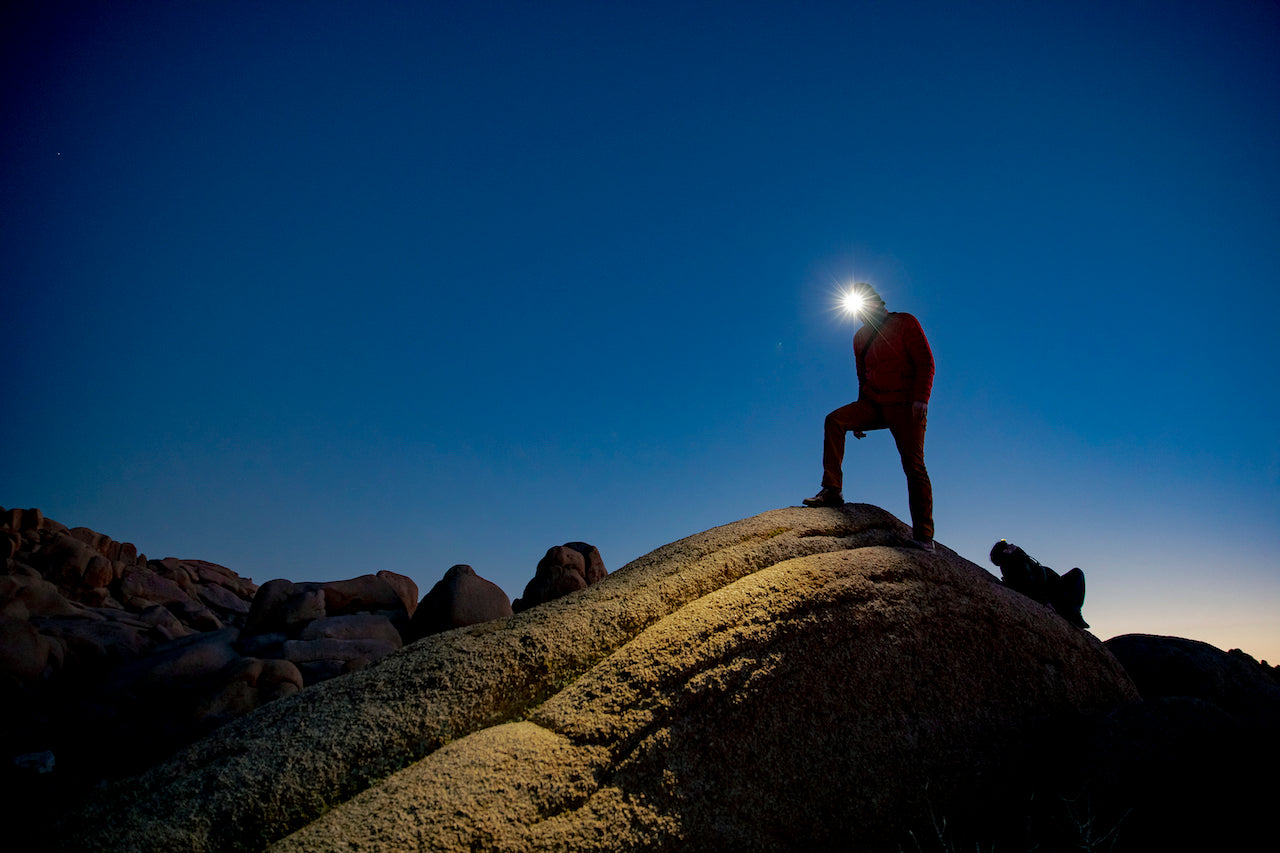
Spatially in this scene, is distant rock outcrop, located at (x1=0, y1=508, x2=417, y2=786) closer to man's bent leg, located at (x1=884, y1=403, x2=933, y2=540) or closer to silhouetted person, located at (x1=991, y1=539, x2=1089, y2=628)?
man's bent leg, located at (x1=884, y1=403, x2=933, y2=540)

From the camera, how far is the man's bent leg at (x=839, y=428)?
245 inches

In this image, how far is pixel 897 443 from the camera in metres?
6.15

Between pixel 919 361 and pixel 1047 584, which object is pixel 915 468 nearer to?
pixel 919 361

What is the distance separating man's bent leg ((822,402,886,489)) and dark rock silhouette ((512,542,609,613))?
888cm

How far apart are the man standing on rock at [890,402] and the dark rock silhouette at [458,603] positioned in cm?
903

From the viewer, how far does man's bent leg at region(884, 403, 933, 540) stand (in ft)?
19.5

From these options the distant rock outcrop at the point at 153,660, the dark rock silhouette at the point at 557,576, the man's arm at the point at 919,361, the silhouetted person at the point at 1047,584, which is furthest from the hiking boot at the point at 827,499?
the dark rock silhouette at the point at 557,576

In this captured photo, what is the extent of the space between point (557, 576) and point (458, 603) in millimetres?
2563

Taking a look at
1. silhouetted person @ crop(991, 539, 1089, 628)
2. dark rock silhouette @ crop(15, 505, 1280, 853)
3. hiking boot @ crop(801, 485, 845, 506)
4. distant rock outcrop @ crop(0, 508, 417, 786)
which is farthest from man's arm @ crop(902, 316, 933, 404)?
distant rock outcrop @ crop(0, 508, 417, 786)

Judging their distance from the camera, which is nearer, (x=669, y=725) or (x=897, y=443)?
(x=669, y=725)

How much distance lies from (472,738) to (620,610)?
136 centimetres

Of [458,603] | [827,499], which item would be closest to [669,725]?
[827,499]

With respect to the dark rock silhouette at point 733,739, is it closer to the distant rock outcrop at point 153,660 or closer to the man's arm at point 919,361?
the man's arm at point 919,361

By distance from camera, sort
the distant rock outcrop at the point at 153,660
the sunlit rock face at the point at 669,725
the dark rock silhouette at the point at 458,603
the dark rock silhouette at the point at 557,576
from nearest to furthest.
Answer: the sunlit rock face at the point at 669,725 → the distant rock outcrop at the point at 153,660 → the dark rock silhouette at the point at 458,603 → the dark rock silhouette at the point at 557,576
